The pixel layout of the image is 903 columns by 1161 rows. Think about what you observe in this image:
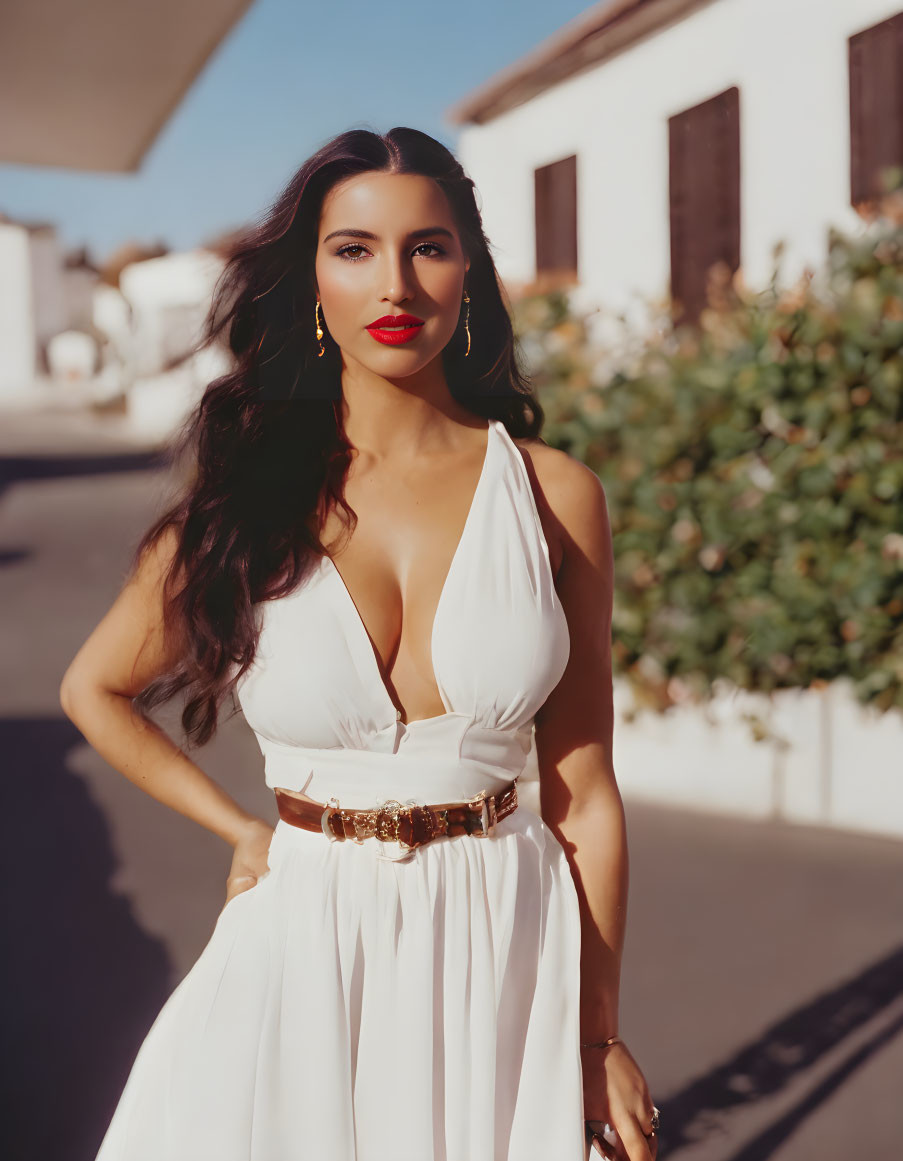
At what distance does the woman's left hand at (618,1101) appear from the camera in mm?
1659

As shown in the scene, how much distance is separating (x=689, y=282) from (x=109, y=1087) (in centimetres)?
614

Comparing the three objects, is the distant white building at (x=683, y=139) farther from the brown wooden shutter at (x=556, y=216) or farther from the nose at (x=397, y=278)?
the nose at (x=397, y=278)

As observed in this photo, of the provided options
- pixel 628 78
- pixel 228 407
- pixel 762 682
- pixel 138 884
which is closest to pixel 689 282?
pixel 628 78

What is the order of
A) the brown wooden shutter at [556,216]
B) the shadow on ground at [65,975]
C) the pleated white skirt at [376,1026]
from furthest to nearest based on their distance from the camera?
the brown wooden shutter at [556,216] → the shadow on ground at [65,975] → the pleated white skirt at [376,1026]

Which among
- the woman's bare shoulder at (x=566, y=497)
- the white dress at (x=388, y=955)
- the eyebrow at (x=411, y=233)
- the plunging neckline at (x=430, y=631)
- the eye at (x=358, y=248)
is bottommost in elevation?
the white dress at (x=388, y=955)

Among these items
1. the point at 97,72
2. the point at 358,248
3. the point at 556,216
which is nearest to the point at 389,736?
the point at 358,248

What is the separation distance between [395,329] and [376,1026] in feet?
2.92

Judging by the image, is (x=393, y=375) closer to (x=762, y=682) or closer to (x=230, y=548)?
(x=230, y=548)

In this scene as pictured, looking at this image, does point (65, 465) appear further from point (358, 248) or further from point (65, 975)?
point (358, 248)

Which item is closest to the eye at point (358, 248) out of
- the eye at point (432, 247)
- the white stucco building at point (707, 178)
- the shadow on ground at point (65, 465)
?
the eye at point (432, 247)

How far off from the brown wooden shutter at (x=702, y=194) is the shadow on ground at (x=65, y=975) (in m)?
4.65

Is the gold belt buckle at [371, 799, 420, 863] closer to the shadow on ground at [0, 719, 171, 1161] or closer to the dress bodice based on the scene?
the dress bodice

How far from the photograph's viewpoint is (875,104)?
6801mm

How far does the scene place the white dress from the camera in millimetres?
1571
